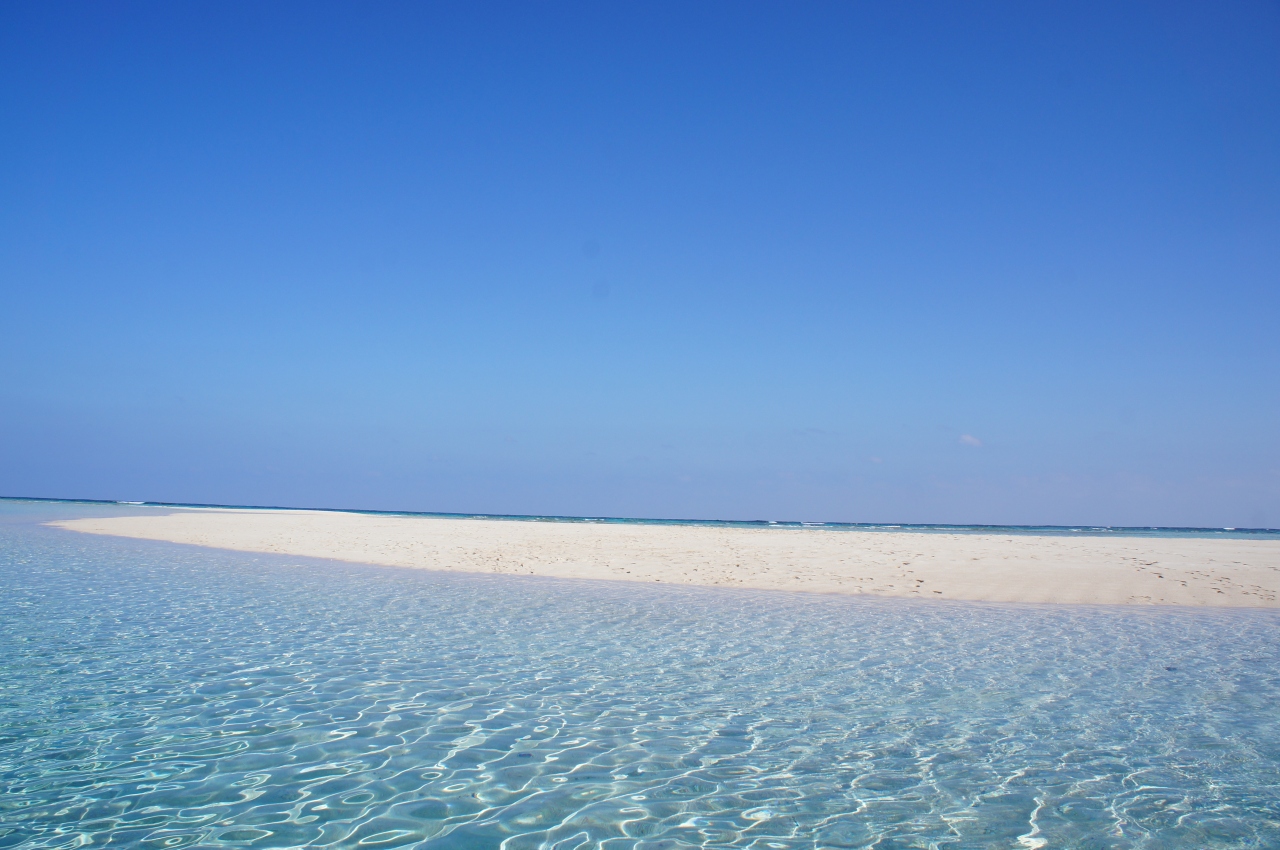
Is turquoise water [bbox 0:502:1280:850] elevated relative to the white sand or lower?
lower

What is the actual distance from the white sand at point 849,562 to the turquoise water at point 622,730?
5.69 metres

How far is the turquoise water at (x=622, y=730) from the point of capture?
226 inches

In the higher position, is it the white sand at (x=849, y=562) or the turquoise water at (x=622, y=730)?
the white sand at (x=849, y=562)

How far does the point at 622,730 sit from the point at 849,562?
65.5 feet

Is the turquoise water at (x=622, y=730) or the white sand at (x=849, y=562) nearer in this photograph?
the turquoise water at (x=622, y=730)

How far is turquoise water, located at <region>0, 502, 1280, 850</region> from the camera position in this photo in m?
5.75

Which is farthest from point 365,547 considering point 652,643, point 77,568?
point 652,643

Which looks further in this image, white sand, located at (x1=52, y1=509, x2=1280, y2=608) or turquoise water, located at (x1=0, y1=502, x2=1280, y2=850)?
white sand, located at (x1=52, y1=509, x2=1280, y2=608)

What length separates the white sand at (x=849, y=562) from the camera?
20688 millimetres

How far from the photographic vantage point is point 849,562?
1042 inches

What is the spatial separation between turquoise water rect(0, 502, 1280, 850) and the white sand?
5.69 metres

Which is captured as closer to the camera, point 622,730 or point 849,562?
point 622,730

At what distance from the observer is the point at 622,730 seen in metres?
8.08

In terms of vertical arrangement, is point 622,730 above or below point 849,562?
below
